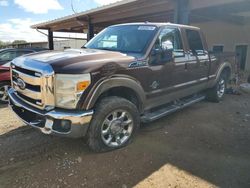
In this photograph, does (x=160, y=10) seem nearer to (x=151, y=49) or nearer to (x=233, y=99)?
(x=233, y=99)

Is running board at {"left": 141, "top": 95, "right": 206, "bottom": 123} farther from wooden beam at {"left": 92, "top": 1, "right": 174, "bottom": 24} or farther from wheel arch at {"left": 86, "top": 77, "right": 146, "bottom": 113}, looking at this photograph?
wooden beam at {"left": 92, "top": 1, "right": 174, "bottom": 24}

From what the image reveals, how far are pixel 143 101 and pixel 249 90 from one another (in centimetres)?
597

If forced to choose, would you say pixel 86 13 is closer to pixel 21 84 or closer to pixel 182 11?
pixel 182 11

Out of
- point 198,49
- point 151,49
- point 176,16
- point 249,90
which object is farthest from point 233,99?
point 151,49

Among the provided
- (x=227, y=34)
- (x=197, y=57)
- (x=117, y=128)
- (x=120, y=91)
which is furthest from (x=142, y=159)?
(x=227, y=34)

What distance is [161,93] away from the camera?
4.45 m

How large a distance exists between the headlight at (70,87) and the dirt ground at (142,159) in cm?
92

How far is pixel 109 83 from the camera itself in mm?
3424

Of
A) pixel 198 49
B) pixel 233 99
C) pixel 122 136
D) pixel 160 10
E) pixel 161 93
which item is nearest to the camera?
pixel 122 136

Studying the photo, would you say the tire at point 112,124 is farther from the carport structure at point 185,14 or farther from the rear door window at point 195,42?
the carport structure at point 185,14

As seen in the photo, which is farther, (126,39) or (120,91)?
(126,39)

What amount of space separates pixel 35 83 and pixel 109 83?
1.01 meters

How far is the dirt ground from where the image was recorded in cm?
304

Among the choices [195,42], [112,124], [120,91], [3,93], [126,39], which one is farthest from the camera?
[3,93]
